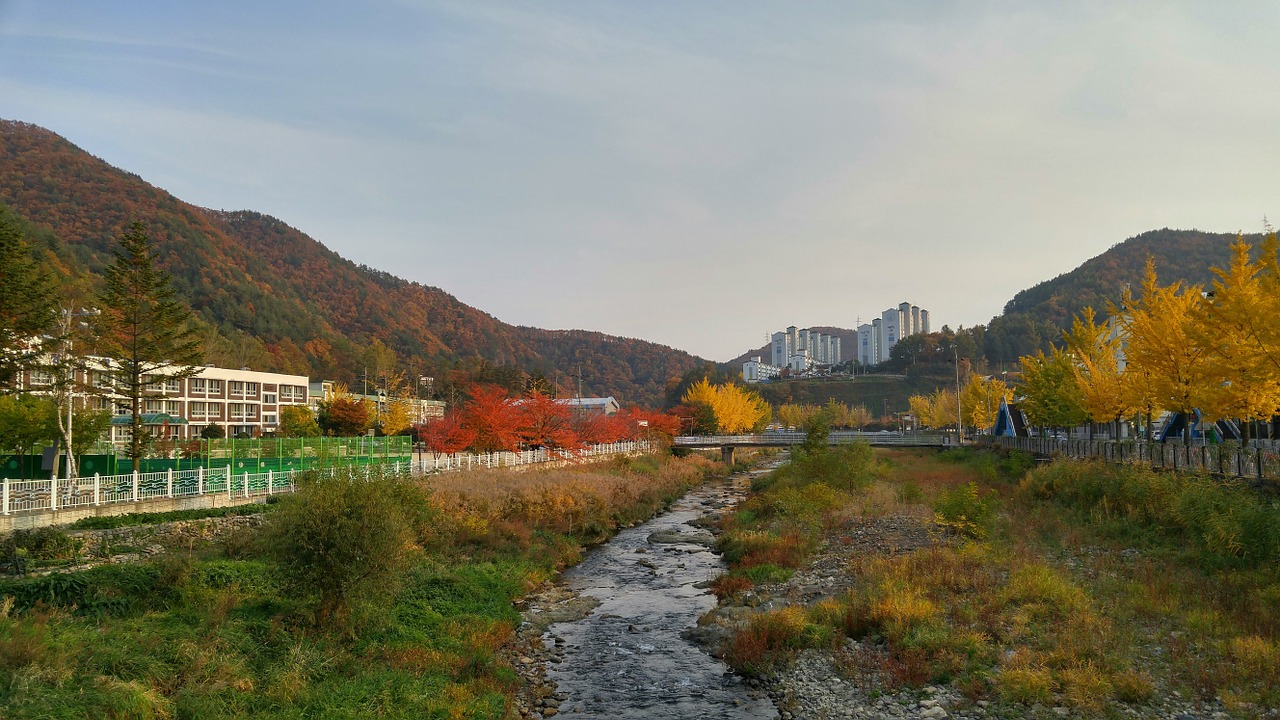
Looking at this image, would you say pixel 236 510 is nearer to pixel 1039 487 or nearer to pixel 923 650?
pixel 923 650

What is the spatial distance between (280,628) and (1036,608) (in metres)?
16.1

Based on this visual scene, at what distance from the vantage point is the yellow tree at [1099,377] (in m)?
34.6

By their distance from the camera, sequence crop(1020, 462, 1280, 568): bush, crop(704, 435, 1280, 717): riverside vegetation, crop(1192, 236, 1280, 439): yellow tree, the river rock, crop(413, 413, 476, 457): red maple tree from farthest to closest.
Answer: crop(413, 413, 476, 457): red maple tree < the river rock < crop(1192, 236, 1280, 439): yellow tree < crop(1020, 462, 1280, 568): bush < crop(704, 435, 1280, 717): riverside vegetation

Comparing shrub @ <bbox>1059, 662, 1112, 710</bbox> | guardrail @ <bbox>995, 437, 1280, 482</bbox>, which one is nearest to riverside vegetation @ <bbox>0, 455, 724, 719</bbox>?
shrub @ <bbox>1059, 662, 1112, 710</bbox>

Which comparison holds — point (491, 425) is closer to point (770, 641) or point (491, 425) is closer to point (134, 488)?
point (134, 488)

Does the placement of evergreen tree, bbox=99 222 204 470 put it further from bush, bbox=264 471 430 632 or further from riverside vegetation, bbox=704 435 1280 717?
riverside vegetation, bbox=704 435 1280 717

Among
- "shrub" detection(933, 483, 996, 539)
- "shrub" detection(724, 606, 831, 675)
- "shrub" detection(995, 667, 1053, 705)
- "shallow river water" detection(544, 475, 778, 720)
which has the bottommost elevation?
"shallow river water" detection(544, 475, 778, 720)

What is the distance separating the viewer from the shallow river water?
14.8 m

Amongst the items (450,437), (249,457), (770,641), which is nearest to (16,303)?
(249,457)

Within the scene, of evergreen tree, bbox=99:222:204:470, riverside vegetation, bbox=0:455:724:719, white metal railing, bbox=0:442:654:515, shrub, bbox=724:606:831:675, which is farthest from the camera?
evergreen tree, bbox=99:222:204:470

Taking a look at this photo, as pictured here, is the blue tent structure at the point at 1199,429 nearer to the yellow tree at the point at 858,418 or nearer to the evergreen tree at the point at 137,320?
the evergreen tree at the point at 137,320

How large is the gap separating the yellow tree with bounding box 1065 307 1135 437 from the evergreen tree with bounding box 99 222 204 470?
135 ft

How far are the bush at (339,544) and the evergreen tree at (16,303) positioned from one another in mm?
20048

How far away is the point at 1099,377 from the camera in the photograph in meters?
36.8
